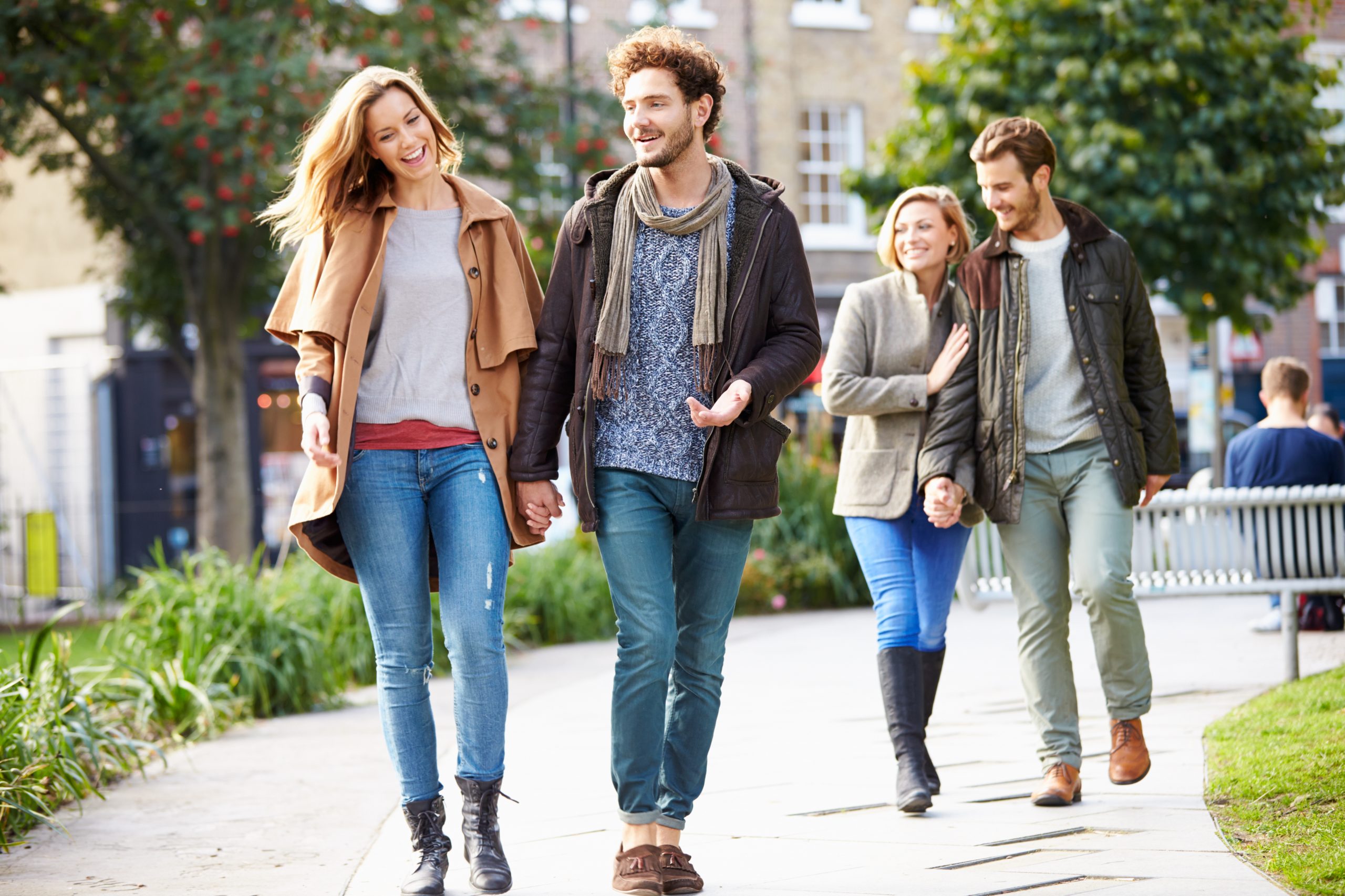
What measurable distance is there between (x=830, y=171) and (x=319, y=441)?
18616mm

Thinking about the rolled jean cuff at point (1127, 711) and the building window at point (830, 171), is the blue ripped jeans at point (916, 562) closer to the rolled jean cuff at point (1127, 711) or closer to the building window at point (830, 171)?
the rolled jean cuff at point (1127, 711)

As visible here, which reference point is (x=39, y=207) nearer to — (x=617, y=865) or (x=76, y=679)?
(x=76, y=679)

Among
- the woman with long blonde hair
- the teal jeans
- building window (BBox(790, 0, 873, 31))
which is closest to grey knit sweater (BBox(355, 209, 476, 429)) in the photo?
the woman with long blonde hair

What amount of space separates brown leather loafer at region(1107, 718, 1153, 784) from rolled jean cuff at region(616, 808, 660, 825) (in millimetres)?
1526

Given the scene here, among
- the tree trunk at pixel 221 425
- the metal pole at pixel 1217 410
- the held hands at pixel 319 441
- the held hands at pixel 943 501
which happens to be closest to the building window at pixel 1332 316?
the metal pole at pixel 1217 410

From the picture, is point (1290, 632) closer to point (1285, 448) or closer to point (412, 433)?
point (1285, 448)

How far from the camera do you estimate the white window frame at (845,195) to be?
21.1 metres

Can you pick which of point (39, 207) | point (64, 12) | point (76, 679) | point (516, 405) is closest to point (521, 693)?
point (76, 679)

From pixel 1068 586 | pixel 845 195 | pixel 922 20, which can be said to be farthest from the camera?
pixel 922 20

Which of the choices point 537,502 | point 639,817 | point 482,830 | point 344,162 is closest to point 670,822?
point 639,817

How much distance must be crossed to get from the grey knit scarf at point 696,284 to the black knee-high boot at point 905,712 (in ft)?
4.12

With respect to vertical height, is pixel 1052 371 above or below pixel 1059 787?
above

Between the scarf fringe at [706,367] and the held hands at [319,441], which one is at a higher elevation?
the scarf fringe at [706,367]

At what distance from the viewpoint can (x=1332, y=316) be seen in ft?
81.0
